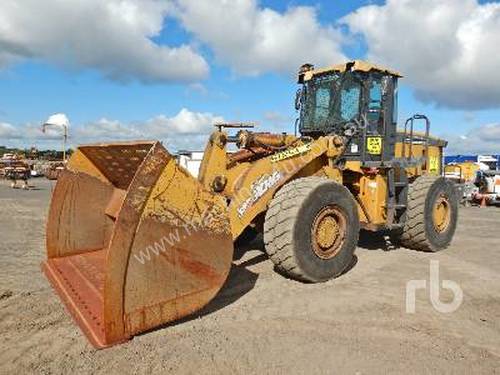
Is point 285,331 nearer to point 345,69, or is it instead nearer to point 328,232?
point 328,232

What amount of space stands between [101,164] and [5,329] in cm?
196

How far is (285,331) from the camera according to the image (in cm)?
421

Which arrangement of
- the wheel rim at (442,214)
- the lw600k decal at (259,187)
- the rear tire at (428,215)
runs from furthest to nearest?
the wheel rim at (442,214), the rear tire at (428,215), the lw600k decal at (259,187)

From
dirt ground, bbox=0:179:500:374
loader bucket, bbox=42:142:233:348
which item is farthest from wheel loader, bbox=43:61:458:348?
dirt ground, bbox=0:179:500:374

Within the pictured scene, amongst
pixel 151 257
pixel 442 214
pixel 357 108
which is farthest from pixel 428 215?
pixel 151 257

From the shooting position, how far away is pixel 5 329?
13.6 ft

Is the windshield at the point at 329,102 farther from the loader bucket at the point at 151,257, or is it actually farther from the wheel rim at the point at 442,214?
the loader bucket at the point at 151,257

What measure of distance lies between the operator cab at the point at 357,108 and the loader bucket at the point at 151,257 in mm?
3408

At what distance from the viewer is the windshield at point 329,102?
7230mm

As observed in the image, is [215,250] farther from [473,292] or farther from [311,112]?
[311,112]

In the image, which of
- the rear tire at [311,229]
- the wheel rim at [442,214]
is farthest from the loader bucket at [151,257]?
the wheel rim at [442,214]

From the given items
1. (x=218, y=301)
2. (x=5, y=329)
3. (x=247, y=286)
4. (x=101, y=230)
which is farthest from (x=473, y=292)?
(x=5, y=329)

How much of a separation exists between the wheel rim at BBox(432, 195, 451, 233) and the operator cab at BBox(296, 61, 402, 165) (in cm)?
117

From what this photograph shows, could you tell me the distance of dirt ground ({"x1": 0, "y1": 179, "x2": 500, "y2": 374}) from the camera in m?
3.60
